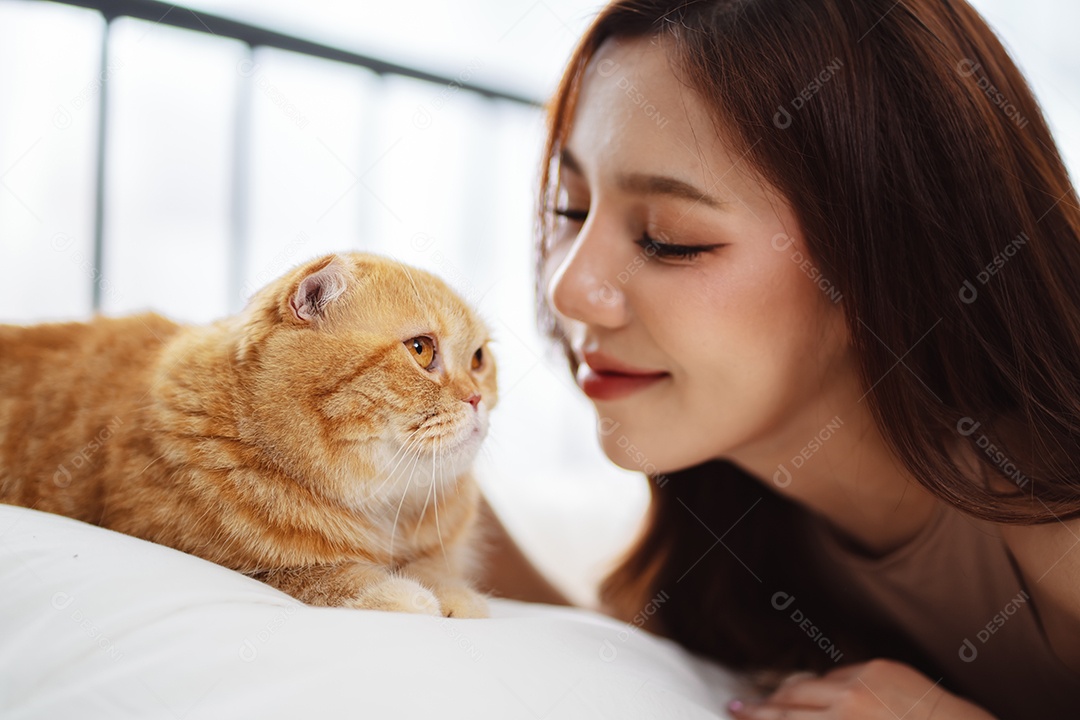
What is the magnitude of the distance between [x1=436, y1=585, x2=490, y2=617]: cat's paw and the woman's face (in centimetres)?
33

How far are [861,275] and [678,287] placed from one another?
240 millimetres

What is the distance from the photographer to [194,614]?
655mm

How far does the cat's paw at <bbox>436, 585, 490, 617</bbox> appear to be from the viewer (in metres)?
0.86

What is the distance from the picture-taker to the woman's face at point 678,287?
38.8 inches

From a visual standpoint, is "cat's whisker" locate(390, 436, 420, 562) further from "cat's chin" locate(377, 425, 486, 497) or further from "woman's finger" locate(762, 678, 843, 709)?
"woman's finger" locate(762, 678, 843, 709)

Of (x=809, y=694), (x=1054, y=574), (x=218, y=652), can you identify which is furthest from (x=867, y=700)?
(x=218, y=652)

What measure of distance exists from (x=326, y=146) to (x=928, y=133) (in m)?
1.28

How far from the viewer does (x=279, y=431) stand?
820mm

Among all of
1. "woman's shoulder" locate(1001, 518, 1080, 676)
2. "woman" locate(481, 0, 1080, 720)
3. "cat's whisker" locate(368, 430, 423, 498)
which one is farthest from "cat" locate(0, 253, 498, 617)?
"woman's shoulder" locate(1001, 518, 1080, 676)

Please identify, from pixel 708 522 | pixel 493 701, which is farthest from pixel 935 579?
pixel 493 701

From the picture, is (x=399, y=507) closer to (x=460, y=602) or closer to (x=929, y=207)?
(x=460, y=602)

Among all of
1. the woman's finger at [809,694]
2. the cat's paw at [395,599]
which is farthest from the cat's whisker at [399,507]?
the woman's finger at [809,694]

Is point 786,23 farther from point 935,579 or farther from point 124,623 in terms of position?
point 124,623

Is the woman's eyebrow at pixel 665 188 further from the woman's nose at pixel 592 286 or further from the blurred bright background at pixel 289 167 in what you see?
the blurred bright background at pixel 289 167
